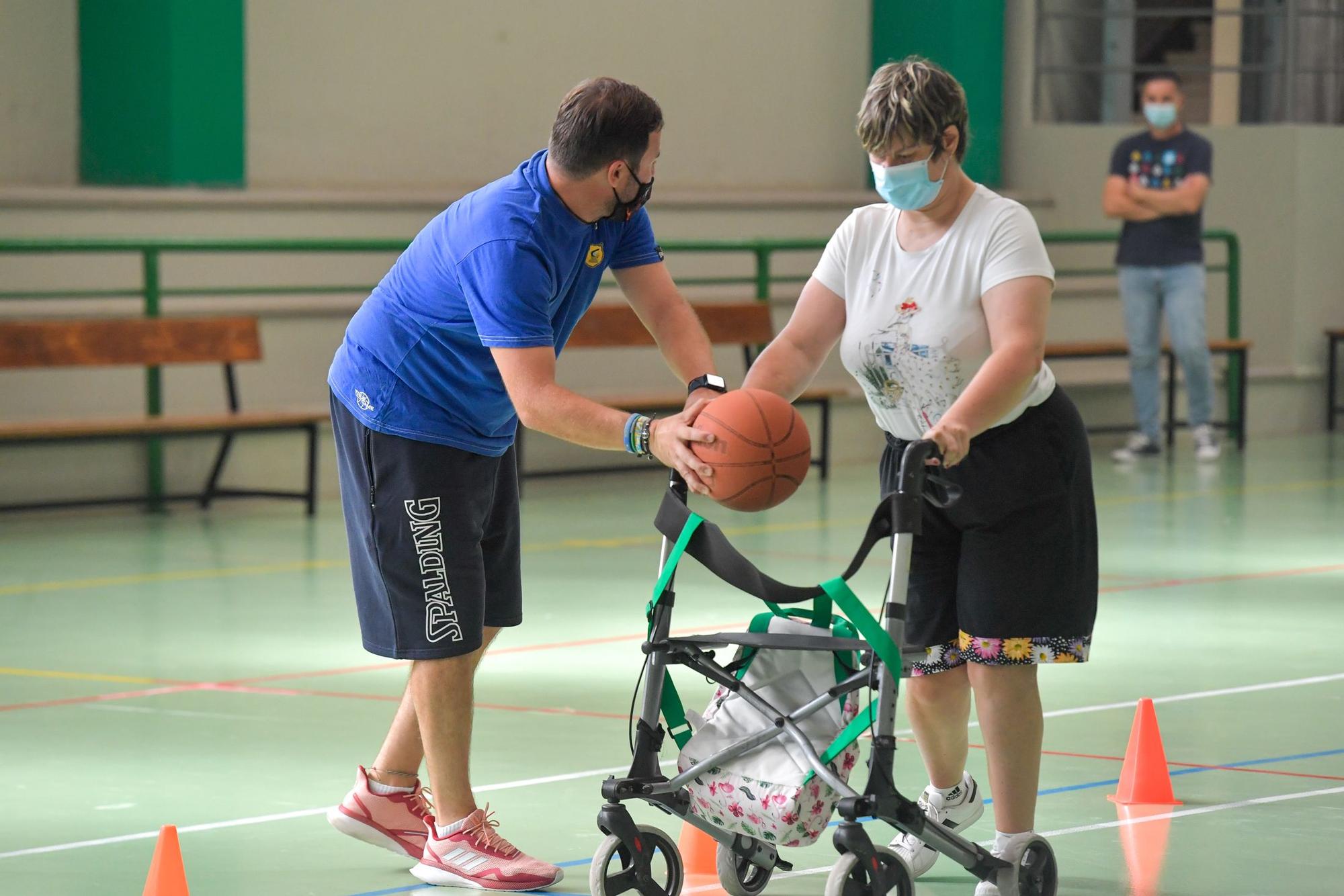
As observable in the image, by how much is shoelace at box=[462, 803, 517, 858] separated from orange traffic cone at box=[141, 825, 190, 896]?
2.05 feet

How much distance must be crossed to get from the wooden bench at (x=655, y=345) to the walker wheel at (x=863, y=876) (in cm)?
818

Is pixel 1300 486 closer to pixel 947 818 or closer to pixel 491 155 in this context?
pixel 491 155

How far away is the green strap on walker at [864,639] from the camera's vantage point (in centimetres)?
378

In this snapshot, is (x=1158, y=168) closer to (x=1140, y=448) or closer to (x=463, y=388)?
(x=1140, y=448)

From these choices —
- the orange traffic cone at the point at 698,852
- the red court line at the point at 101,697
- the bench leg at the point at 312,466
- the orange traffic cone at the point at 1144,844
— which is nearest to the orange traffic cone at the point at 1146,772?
the orange traffic cone at the point at 1144,844

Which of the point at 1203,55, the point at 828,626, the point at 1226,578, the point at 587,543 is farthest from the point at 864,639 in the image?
the point at 1203,55

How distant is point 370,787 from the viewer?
15.4 feet

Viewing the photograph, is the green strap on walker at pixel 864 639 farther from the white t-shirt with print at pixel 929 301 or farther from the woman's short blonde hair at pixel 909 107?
the woman's short blonde hair at pixel 909 107

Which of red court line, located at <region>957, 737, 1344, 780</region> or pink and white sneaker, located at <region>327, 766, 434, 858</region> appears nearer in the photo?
pink and white sneaker, located at <region>327, 766, 434, 858</region>

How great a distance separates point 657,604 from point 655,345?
8952 millimetres

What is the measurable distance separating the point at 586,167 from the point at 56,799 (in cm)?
213

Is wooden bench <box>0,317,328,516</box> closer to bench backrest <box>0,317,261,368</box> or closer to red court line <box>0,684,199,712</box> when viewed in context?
bench backrest <box>0,317,261,368</box>

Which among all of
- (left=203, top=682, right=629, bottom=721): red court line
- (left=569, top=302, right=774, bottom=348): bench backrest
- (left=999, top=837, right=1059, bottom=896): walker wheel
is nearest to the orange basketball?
(left=999, top=837, right=1059, bottom=896): walker wheel

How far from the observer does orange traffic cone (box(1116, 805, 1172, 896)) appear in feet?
14.7
